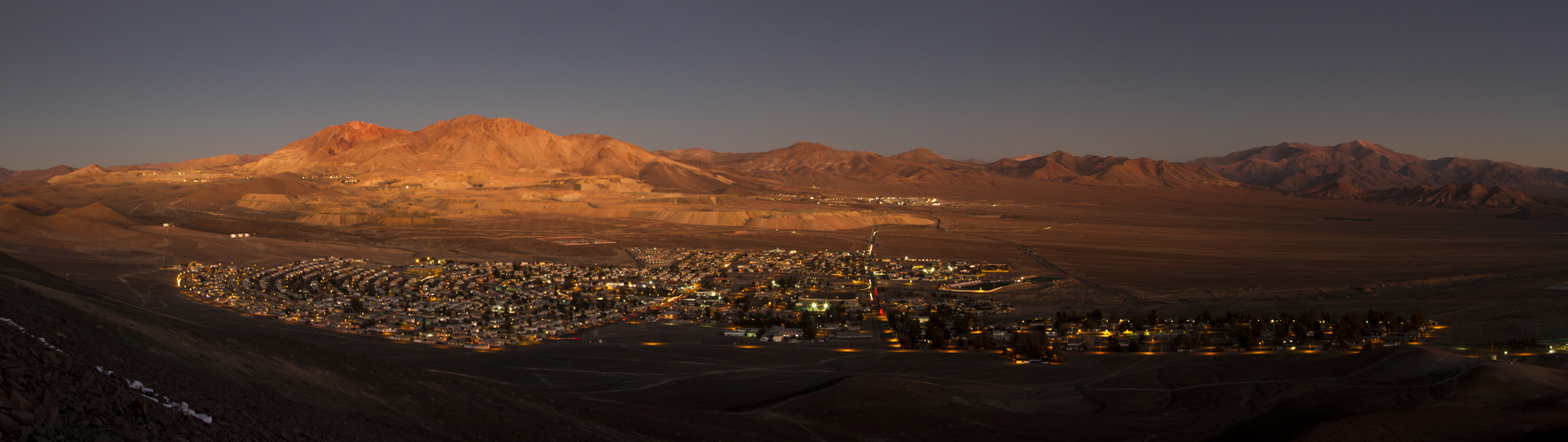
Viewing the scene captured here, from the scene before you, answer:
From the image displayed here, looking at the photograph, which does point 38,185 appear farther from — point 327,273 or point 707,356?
point 707,356

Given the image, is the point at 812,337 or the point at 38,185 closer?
the point at 812,337

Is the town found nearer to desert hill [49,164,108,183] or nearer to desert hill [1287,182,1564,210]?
desert hill [49,164,108,183]

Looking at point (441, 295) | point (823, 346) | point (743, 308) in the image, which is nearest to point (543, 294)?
point (441, 295)

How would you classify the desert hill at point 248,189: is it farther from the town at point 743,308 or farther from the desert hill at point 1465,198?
the desert hill at point 1465,198

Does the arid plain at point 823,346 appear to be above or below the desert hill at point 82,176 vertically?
below

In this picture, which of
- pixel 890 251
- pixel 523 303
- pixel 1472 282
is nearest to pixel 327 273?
pixel 523 303

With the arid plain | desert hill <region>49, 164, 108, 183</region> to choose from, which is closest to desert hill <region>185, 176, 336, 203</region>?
the arid plain

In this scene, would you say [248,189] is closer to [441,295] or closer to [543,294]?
[441,295]

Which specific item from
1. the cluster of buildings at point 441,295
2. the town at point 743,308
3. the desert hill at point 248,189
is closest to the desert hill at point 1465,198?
the town at point 743,308
